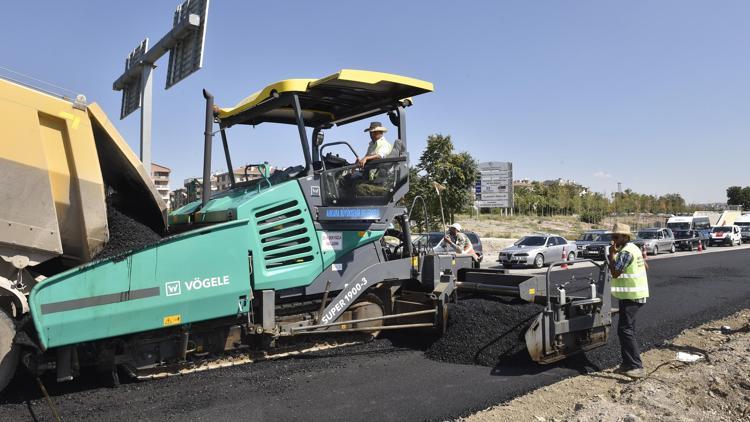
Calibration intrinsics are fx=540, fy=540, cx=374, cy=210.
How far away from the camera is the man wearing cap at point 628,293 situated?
5199mm

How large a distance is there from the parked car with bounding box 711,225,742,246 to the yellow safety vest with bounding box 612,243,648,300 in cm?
3492

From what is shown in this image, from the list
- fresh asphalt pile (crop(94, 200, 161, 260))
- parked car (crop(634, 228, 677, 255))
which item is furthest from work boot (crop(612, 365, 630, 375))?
parked car (crop(634, 228, 677, 255))

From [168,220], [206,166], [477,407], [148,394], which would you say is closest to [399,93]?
[206,166]

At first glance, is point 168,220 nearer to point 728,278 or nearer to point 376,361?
point 376,361

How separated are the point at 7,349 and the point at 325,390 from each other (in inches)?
98.7

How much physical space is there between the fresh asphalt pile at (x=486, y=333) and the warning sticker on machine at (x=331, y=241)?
1533 millimetres

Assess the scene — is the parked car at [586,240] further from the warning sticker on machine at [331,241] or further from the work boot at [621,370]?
the warning sticker on machine at [331,241]

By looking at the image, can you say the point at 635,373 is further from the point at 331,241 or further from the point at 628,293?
the point at 331,241

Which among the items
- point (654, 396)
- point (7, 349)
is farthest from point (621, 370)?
point (7, 349)

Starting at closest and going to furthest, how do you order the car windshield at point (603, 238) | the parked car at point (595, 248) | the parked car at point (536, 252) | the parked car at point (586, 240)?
1. the parked car at point (536, 252)
2. the parked car at point (595, 248)
3. the parked car at point (586, 240)
4. the car windshield at point (603, 238)

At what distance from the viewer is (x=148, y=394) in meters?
4.53

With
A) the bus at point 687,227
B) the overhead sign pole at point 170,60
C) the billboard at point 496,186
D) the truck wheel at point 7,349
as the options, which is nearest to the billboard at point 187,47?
the overhead sign pole at point 170,60

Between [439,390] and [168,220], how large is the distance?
10.2 ft

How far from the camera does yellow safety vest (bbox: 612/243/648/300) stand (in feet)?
17.5
